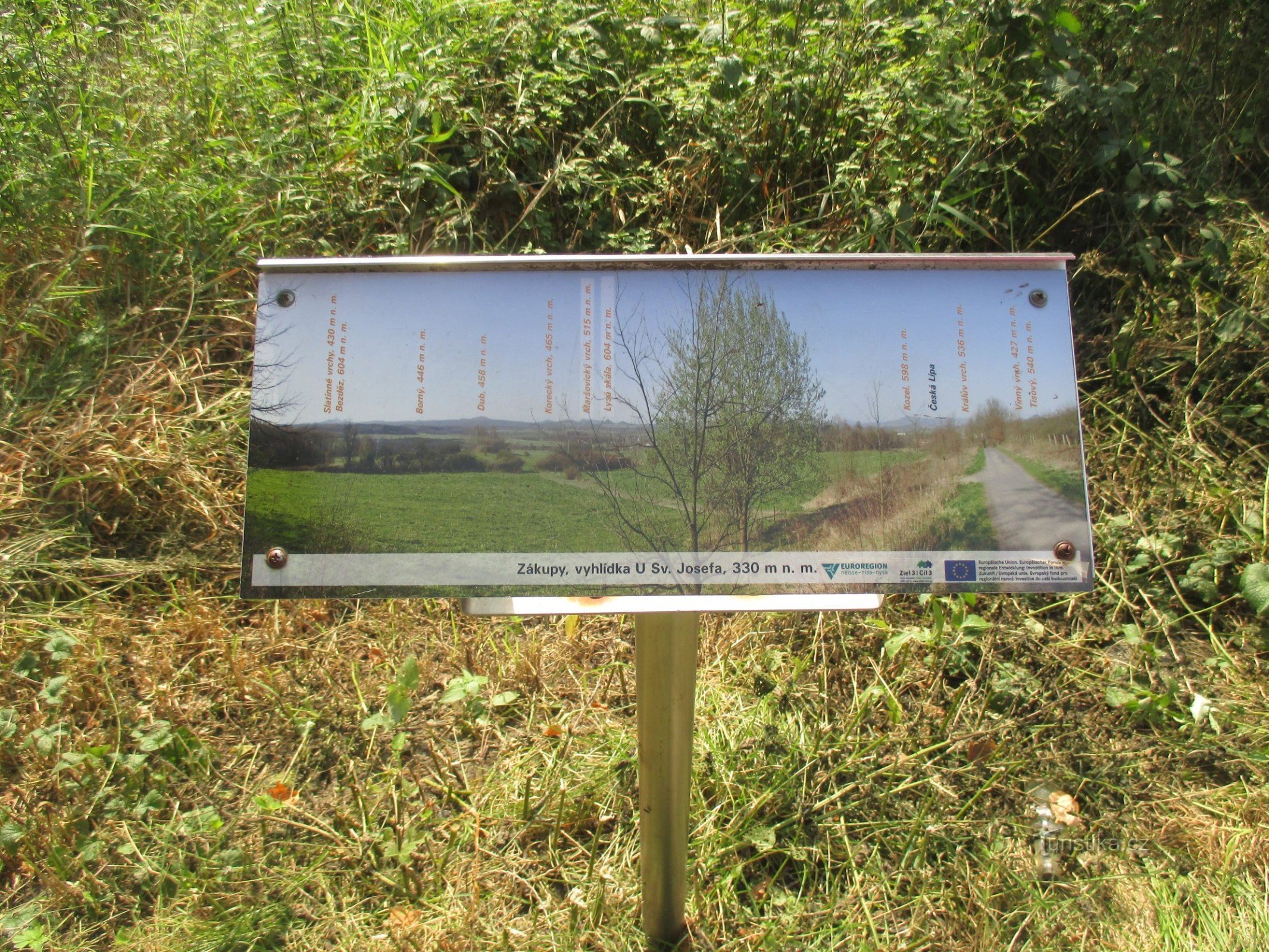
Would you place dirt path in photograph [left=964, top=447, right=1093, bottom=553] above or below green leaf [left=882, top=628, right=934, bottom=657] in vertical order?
above

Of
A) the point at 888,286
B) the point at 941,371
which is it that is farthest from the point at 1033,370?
the point at 888,286

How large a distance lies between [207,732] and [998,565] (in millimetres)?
2099

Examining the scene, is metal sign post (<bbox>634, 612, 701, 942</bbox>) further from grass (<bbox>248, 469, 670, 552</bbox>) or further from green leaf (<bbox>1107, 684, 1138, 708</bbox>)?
green leaf (<bbox>1107, 684, 1138, 708</bbox>)

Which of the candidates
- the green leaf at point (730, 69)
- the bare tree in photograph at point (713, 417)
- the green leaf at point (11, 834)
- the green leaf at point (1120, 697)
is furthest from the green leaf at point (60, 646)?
the green leaf at point (1120, 697)

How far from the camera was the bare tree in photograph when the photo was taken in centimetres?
120

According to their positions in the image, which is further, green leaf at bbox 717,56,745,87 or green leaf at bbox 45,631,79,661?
green leaf at bbox 717,56,745,87

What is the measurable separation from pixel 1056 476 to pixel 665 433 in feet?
1.90

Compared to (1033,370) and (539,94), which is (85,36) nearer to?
(539,94)

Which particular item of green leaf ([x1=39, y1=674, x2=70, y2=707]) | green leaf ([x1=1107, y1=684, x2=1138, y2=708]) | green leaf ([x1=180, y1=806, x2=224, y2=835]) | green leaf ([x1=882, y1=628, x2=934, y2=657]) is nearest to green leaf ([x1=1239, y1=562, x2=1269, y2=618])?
green leaf ([x1=1107, y1=684, x2=1138, y2=708])

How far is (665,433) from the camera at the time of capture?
1.22 meters

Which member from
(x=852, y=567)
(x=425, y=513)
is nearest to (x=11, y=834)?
(x=425, y=513)

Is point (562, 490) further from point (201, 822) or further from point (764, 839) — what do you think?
point (201, 822)

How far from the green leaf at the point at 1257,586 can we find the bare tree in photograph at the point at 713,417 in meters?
1.74

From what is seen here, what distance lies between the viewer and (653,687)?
1386 mm
